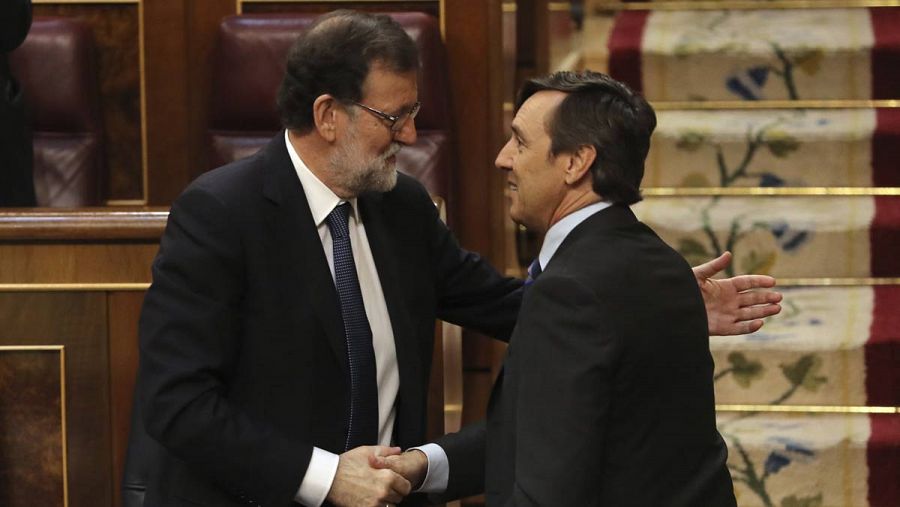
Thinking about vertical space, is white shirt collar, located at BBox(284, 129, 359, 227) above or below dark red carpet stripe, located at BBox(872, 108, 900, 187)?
above

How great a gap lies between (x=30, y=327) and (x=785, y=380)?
1.37 meters

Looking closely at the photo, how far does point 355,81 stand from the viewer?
163cm

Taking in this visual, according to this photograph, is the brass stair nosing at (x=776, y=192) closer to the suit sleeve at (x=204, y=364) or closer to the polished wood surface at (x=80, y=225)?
the polished wood surface at (x=80, y=225)

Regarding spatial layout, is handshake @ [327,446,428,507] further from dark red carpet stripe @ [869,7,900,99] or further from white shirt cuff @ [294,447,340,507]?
dark red carpet stripe @ [869,7,900,99]

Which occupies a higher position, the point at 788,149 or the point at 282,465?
the point at 788,149

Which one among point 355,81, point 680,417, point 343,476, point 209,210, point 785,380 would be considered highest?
point 355,81

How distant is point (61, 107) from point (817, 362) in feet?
4.97

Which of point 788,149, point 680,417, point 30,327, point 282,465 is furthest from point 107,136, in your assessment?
point 680,417

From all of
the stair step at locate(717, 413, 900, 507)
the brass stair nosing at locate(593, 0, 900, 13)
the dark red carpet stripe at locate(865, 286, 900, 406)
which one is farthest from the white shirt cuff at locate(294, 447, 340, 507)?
the brass stair nosing at locate(593, 0, 900, 13)

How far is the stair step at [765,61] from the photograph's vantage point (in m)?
3.02

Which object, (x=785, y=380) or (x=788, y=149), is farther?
(x=788, y=149)

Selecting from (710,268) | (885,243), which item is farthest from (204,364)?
(885,243)

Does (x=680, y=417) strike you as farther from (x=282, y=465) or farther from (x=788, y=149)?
(x=788, y=149)

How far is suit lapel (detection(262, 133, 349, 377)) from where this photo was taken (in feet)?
5.19
